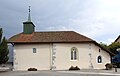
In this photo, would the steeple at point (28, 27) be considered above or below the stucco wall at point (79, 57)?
above

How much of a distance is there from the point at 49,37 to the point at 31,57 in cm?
420

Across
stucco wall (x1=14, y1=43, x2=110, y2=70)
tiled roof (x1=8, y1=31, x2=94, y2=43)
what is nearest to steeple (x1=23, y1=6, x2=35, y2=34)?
tiled roof (x1=8, y1=31, x2=94, y2=43)

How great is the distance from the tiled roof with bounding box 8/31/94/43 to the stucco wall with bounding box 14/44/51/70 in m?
0.93

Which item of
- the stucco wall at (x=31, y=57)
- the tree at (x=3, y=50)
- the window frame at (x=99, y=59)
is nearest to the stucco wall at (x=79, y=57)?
the window frame at (x=99, y=59)

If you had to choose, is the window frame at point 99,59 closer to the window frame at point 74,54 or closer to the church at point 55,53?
the church at point 55,53

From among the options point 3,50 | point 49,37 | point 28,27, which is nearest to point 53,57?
point 49,37

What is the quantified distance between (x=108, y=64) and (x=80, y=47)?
4771mm

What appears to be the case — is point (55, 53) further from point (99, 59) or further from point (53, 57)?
point (99, 59)

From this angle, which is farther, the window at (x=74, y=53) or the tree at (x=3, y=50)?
the window at (x=74, y=53)

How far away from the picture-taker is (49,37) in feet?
129

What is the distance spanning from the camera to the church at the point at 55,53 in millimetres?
37688

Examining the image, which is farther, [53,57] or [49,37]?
[49,37]

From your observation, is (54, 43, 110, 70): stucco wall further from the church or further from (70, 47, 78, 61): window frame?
(70, 47, 78, 61): window frame

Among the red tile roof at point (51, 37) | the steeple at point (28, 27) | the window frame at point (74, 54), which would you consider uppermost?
the steeple at point (28, 27)
